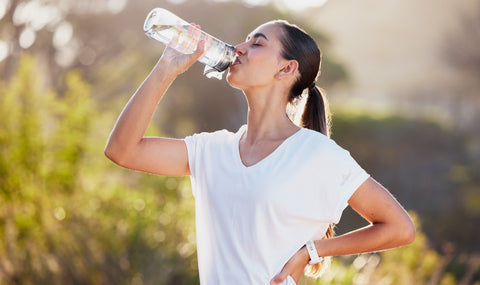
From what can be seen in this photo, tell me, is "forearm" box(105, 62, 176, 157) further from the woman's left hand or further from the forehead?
the woman's left hand

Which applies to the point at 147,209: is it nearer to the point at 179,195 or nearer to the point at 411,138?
the point at 179,195

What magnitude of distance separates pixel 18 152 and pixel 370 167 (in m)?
7.48

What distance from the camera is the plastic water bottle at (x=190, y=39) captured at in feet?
5.19

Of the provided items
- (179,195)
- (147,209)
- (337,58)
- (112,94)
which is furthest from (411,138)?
(147,209)

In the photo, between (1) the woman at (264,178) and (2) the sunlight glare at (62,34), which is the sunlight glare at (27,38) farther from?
(1) the woman at (264,178)

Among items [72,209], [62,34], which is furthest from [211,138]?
[62,34]

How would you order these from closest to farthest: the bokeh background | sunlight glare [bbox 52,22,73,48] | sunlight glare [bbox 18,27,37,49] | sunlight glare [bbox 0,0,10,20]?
1. the bokeh background
2. sunlight glare [bbox 0,0,10,20]
3. sunlight glare [bbox 18,27,37,49]
4. sunlight glare [bbox 52,22,73,48]

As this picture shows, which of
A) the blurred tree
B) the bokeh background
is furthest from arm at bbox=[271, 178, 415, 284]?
the blurred tree

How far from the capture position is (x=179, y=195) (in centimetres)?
466

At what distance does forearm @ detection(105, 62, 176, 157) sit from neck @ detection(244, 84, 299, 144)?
0.88 feet

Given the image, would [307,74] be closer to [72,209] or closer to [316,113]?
[316,113]

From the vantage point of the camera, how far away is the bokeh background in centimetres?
343

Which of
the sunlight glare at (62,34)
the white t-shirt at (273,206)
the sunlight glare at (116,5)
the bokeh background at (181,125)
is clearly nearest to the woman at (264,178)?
the white t-shirt at (273,206)

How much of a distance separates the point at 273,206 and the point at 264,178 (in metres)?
0.08
